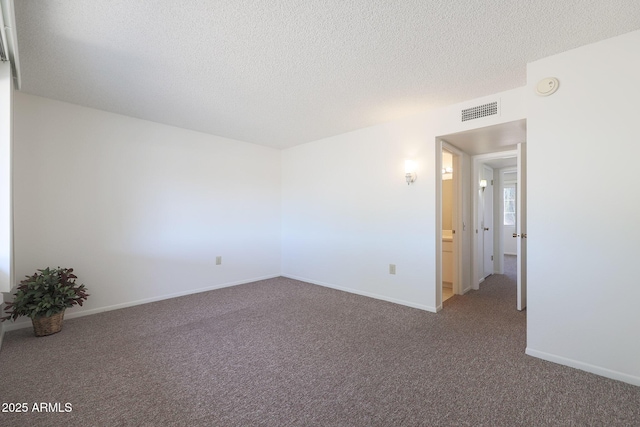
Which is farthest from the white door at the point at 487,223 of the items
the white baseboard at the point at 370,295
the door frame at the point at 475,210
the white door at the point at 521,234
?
the white baseboard at the point at 370,295

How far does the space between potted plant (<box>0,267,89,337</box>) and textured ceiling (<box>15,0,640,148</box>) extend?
1.93 meters

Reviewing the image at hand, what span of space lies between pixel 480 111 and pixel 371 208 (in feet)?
5.70

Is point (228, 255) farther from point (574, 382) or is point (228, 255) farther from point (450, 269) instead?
point (574, 382)

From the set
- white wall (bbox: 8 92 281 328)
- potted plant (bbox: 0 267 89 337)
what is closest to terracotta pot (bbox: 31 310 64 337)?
potted plant (bbox: 0 267 89 337)

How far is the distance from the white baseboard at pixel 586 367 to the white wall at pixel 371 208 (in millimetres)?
1167

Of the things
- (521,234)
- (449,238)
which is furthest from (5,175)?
(449,238)

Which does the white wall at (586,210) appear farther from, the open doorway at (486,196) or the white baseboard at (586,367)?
the open doorway at (486,196)

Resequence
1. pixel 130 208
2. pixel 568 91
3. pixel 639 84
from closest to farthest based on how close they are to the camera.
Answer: pixel 639 84 < pixel 568 91 < pixel 130 208

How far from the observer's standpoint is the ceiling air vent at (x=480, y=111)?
2893mm

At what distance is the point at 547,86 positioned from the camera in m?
2.27

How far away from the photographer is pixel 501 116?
9.34 feet

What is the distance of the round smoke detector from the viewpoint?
88.0 inches

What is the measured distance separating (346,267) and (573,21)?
349cm

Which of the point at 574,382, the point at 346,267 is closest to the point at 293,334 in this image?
the point at 346,267
